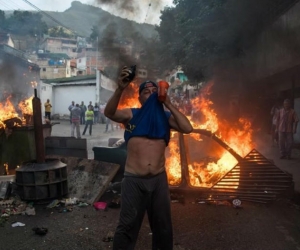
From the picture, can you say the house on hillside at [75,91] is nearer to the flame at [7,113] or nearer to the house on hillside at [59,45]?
the flame at [7,113]

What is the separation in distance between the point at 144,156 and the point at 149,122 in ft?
1.07

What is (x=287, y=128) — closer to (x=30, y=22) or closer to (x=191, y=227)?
(x=191, y=227)

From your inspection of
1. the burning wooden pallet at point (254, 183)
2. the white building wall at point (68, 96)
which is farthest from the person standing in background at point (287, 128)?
the white building wall at point (68, 96)

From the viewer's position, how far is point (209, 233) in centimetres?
444

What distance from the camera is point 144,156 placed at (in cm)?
305

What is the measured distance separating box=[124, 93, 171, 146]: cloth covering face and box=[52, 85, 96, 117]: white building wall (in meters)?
26.3

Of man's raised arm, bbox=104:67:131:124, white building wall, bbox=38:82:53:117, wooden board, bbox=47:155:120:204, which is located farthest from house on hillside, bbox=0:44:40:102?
man's raised arm, bbox=104:67:131:124

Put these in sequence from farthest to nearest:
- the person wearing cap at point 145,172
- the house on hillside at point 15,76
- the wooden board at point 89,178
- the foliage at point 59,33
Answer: the foliage at point 59,33 < the house on hillside at point 15,76 < the wooden board at point 89,178 < the person wearing cap at point 145,172

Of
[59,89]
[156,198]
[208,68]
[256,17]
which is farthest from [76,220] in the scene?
[59,89]

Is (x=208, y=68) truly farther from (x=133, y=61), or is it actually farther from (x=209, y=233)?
(x=209, y=233)

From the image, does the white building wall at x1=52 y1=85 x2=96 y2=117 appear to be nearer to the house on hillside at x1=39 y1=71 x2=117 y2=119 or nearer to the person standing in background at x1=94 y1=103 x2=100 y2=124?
the house on hillside at x1=39 y1=71 x2=117 y2=119

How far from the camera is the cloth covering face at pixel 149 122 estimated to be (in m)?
3.06

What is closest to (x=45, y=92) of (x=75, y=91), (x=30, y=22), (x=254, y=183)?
(x=75, y=91)

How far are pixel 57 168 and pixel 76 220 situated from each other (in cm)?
115
